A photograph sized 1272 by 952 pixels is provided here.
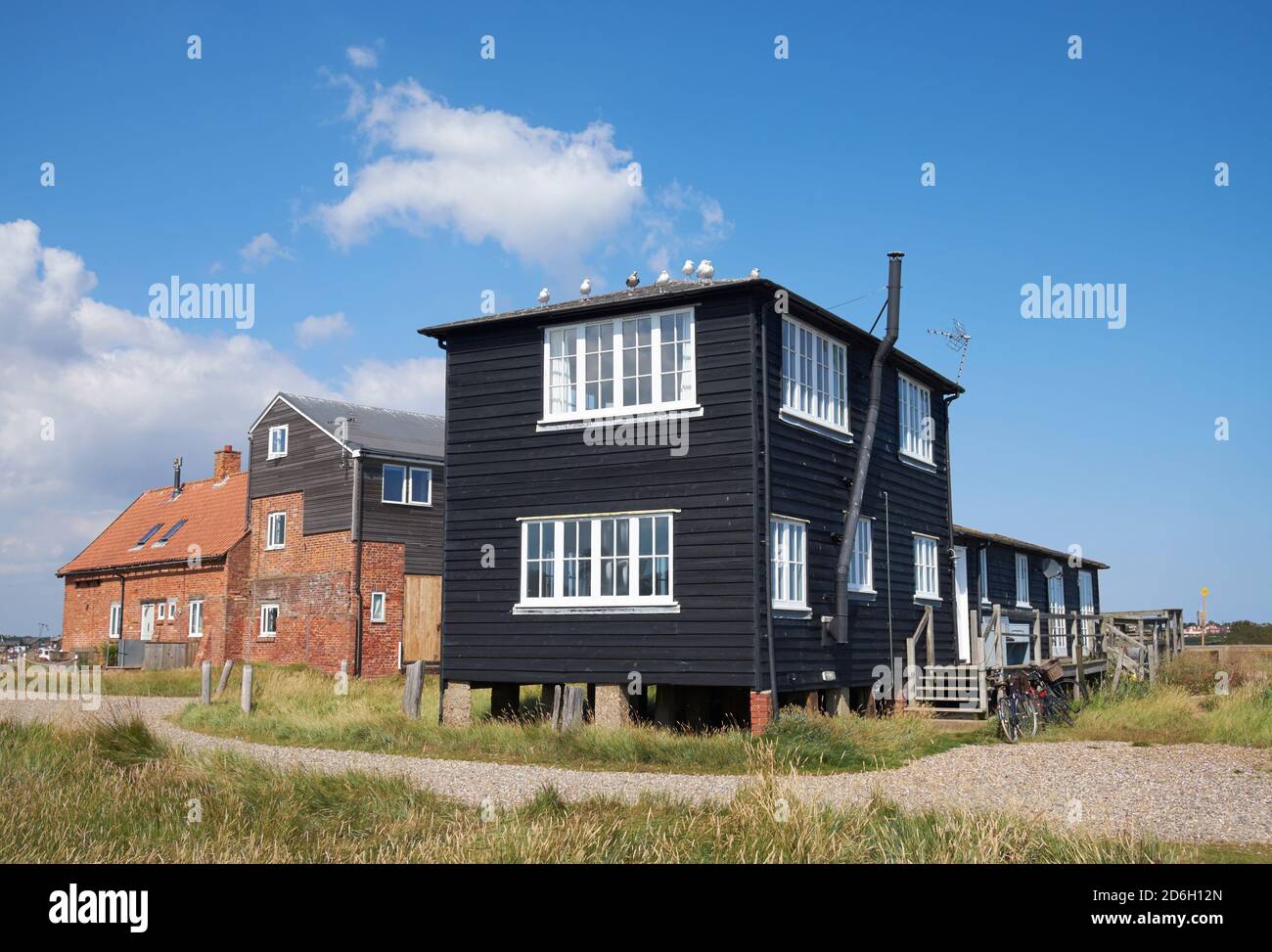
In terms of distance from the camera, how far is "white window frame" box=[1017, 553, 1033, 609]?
37625 mm

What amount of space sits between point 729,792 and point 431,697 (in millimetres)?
12063

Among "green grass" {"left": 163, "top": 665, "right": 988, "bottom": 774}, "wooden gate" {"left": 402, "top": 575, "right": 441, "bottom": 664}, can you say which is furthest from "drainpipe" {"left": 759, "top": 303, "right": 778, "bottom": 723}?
"wooden gate" {"left": 402, "top": 575, "right": 441, "bottom": 664}

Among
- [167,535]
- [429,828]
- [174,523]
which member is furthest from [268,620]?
[429,828]

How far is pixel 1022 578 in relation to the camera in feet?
125

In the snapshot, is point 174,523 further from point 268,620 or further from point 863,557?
point 863,557

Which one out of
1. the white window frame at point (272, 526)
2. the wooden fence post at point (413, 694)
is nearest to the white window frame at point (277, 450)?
the white window frame at point (272, 526)

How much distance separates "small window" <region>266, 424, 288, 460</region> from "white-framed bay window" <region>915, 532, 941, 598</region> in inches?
841

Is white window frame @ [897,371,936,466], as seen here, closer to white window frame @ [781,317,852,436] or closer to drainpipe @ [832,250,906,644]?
drainpipe @ [832,250,906,644]

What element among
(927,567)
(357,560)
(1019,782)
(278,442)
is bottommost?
(1019,782)

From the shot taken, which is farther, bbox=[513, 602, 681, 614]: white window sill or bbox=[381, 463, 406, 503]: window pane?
bbox=[381, 463, 406, 503]: window pane

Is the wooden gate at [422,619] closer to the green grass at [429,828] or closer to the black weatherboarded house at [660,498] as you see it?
the black weatherboarded house at [660,498]

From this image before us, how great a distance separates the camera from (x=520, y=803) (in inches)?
482

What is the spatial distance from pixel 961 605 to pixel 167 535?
95.9ft
